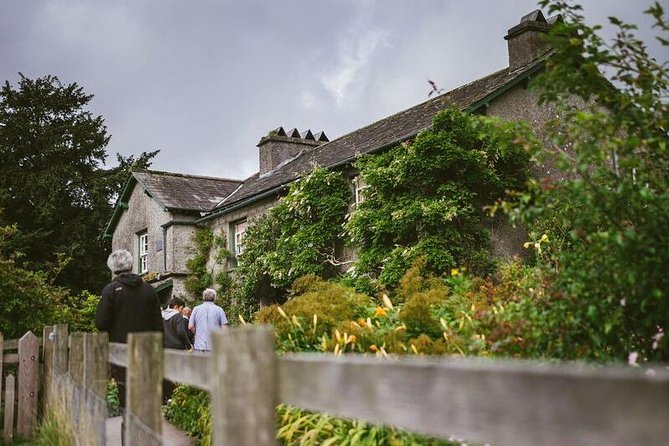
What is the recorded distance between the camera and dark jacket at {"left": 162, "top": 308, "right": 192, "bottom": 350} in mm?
10297

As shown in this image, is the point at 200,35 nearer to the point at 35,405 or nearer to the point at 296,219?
the point at 296,219

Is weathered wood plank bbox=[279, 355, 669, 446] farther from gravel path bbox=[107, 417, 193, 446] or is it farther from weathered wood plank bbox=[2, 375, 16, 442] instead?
weathered wood plank bbox=[2, 375, 16, 442]

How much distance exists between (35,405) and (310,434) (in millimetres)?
3730

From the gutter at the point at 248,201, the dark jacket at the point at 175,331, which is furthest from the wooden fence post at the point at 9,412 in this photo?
the gutter at the point at 248,201

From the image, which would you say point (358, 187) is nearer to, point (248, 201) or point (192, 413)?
point (248, 201)

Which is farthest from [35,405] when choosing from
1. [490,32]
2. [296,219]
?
[490,32]

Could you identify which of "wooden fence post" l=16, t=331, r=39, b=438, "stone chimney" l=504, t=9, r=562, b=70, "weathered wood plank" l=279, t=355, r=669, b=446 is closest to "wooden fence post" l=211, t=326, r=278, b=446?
"weathered wood plank" l=279, t=355, r=669, b=446

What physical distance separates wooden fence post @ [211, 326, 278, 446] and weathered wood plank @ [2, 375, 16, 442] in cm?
609

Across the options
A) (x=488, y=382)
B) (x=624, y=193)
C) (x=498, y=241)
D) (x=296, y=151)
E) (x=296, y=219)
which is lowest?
(x=488, y=382)

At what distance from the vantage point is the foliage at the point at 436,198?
568 inches

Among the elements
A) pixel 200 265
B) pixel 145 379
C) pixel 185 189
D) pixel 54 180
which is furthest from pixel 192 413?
pixel 54 180

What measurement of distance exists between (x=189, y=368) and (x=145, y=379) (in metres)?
0.60

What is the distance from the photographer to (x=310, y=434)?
16.4ft

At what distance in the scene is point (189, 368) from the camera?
2.76 metres
